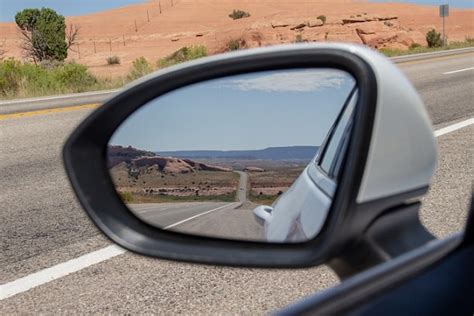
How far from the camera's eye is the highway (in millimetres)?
3660

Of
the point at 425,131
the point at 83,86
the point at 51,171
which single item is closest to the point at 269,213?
the point at 425,131

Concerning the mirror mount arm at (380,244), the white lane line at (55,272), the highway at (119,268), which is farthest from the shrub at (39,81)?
the mirror mount arm at (380,244)

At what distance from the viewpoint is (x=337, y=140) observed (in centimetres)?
168

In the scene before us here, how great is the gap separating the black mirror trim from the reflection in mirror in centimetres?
3

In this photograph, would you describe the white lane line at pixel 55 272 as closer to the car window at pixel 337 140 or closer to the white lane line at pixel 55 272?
the white lane line at pixel 55 272

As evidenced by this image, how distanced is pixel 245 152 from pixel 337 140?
21 centimetres

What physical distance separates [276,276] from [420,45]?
142 feet

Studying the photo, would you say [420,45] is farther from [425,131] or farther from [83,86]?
[425,131]

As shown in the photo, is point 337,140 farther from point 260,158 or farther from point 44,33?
point 44,33

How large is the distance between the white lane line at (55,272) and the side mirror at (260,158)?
227 cm

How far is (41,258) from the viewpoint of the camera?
4.52 metres

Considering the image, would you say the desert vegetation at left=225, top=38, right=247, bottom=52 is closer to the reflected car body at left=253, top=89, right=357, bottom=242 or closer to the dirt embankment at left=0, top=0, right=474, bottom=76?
the dirt embankment at left=0, top=0, right=474, bottom=76

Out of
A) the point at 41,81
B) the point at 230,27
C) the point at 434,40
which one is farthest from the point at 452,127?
the point at 230,27

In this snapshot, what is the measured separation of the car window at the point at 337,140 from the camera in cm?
159
